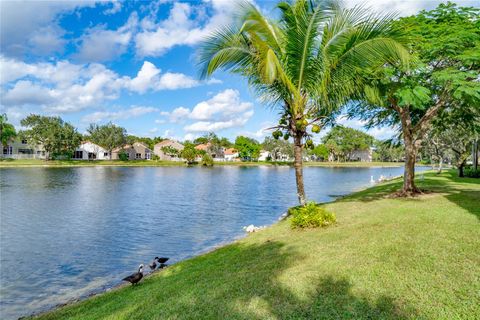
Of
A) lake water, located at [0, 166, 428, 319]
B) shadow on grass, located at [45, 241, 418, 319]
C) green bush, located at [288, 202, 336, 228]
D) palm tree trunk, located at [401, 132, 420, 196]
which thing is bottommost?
lake water, located at [0, 166, 428, 319]

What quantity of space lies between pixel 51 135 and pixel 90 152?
21203 millimetres

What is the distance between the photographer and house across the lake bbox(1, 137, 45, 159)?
88256 millimetres

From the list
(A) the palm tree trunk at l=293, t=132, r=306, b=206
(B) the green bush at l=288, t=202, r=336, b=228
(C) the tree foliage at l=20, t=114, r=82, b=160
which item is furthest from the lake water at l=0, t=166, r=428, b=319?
(C) the tree foliage at l=20, t=114, r=82, b=160

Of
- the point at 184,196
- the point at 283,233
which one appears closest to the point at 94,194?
the point at 184,196

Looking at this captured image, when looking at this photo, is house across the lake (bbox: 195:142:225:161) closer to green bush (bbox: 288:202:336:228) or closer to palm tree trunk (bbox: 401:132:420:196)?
palm tree trunk (bbox: 401:132:420:196)

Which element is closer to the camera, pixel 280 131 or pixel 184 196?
pixel 280 131

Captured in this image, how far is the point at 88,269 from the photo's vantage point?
1299cm

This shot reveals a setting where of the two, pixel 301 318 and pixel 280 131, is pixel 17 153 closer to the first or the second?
pixel 280 131

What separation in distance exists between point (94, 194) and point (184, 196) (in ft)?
28.9

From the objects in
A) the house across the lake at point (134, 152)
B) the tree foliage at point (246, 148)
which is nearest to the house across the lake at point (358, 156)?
the tree foliage at point (246, 148)

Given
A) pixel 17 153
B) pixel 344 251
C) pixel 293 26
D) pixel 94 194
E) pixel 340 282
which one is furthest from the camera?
pixel 17 153

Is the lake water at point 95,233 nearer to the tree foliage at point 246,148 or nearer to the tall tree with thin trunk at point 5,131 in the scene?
the tall tree with thin trunk at point 5,131

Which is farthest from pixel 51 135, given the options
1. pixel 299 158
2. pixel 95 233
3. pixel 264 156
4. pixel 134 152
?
pixel 299 158

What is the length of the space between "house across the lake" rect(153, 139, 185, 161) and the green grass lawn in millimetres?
103789
